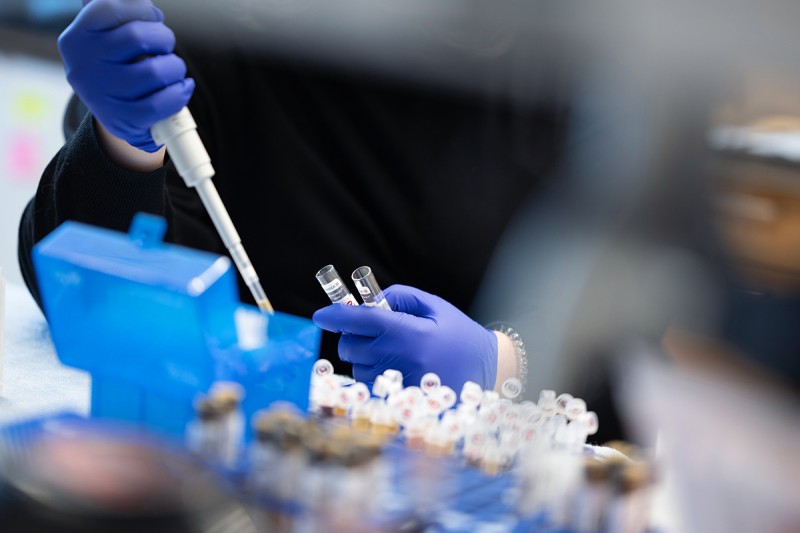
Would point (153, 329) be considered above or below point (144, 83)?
below

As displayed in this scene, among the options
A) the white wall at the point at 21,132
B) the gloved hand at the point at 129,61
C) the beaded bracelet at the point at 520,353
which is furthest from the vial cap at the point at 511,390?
the white wall at the point at 21,132

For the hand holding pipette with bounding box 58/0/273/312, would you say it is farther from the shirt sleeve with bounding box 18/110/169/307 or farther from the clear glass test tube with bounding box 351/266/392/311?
the shirt sleeve with bounding box 18/110/169/307

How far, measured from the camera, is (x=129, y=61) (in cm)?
101

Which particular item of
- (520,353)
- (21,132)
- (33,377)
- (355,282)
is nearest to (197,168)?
(355,282)

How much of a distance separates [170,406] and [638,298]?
46 centimetres

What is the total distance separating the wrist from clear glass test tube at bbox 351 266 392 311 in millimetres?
455

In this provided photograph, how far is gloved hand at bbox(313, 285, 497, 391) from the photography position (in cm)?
104

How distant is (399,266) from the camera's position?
5.49 feet

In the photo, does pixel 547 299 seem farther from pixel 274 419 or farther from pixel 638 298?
pixel 638 298

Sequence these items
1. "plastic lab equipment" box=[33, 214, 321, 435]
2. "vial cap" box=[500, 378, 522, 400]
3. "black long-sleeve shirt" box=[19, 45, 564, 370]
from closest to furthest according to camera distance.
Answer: "plastic lab equipment" box=[33, 214, 321, 435]
"vial cap" box=[500, 378, 522, 400]
"black long-sleeve shirt" box=[19, 45, 564, 370]

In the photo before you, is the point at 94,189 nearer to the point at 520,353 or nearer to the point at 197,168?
the point at 197,168

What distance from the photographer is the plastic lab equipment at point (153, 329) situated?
692mm

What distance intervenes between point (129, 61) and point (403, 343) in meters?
0.51

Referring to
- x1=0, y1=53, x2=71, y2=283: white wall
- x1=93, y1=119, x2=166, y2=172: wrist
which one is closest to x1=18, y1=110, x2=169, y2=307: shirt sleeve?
x1=93, y1=119, x2=166, y2=172: wrist
